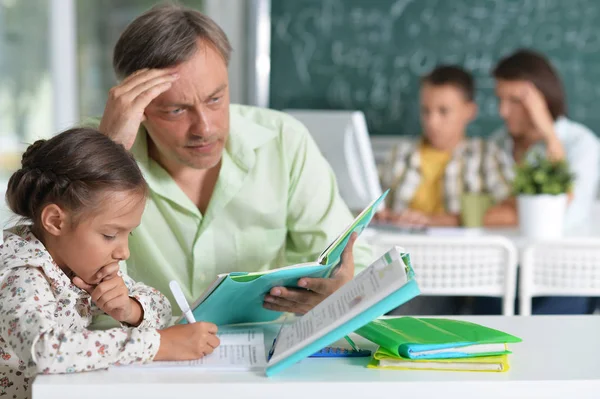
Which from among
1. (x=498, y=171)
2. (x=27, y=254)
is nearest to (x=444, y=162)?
(x=498, y=171)

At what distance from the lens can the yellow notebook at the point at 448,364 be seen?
1.31 metres

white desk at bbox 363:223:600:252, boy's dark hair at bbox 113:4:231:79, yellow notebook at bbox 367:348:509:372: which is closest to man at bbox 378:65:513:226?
white desk at bbox 363:223:600:252

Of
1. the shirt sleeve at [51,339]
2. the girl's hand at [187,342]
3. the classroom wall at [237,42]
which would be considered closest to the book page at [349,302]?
the girl's hand at [187,342]

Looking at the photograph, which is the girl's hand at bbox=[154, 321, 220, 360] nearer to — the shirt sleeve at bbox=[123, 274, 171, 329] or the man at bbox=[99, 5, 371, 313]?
the shirt sleeve at bbox=[123, 274, 171, 329]

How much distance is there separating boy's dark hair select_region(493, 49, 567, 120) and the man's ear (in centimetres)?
294

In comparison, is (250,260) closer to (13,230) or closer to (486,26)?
(13,230)

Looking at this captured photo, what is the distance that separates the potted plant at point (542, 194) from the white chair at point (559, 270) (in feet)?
0.93

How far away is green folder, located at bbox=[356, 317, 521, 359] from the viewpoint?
133 cm

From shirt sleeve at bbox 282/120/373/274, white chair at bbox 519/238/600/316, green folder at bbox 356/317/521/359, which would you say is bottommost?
white chair at bbox 519/238/600/316

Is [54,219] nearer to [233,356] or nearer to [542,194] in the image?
[233,356]

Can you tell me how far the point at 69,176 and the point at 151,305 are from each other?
0.99 feet

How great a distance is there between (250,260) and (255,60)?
3090 mm

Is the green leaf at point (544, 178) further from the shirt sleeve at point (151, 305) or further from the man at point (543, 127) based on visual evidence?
the shirt sleeve at point (151, 305)

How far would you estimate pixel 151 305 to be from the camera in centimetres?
158
